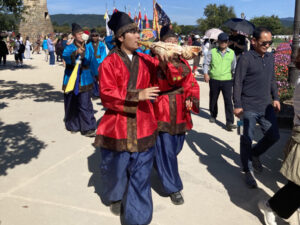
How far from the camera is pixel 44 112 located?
310 inches

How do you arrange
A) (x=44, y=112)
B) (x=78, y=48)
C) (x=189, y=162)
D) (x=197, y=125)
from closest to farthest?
1. (x=189, y=162)
2. (x=78, y=48)
3. (x=197, y=125)
4. (x=44, y=112)

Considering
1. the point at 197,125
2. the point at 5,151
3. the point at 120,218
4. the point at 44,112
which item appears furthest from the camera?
the point at 44,112

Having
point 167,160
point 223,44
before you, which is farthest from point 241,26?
point 167,160

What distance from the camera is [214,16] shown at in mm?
81750

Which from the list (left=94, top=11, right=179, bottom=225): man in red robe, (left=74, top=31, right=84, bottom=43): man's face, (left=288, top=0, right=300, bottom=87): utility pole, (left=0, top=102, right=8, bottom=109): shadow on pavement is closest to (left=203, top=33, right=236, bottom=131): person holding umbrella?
(left=288, top=0, right=300, bottom=87): utility pole

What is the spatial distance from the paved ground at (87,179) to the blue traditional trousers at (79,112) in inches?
7.9

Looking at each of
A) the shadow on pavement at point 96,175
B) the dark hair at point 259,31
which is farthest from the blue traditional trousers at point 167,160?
the dark hair at point 259,31

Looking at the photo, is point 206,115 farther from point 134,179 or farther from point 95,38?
point 134,179

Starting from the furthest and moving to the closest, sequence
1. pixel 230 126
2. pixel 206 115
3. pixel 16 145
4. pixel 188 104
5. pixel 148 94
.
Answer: pixel 206 115 < pixel 230 126 < pixel 16 145 < pixel 188 104 < pixel 148 94

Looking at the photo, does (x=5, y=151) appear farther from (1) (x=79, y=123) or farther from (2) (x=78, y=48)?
(2) (x=78, y=48)

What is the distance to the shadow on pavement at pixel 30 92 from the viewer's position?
32.1 ft

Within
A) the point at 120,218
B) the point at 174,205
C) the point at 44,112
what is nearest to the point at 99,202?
the point at 120,218

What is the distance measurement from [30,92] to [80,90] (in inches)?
217

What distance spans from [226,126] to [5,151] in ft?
12.8
